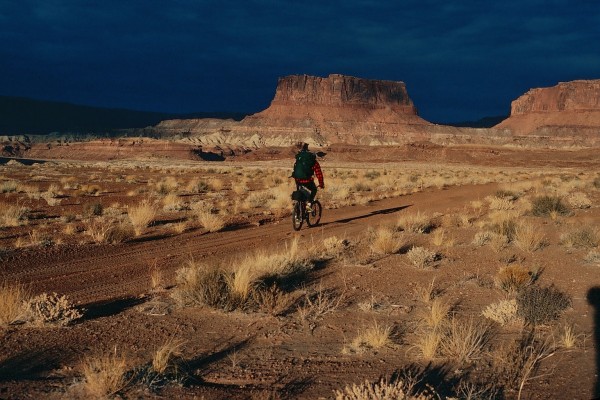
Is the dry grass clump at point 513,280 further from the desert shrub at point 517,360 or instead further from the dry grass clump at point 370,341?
the dry grass clump at point 370,341

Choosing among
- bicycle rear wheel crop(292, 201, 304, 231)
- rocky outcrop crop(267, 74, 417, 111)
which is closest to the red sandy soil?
bicycle rear wheel crop(292, 201, 304, 231)

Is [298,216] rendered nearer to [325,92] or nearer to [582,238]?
[582,238]

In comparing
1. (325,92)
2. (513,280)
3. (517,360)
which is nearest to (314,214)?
(513,280)

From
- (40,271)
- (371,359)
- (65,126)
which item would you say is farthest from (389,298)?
(65,126)

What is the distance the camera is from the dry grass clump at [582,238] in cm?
1088

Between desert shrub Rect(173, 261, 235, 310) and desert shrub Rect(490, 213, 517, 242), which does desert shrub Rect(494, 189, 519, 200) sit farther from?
desert shrub Rect(173, 261, 235, 310)

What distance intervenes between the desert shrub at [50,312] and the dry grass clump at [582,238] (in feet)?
31.8

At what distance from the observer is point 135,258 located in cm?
959

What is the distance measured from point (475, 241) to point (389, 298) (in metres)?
4.79

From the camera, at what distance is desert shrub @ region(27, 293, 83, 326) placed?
5547 millimetres

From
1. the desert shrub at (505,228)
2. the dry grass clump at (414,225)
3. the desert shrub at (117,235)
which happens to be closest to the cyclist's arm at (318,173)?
the dry grass clump at (414,225)

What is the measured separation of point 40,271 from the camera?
8.39m

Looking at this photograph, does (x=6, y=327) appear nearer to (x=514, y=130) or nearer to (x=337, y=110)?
(x=337, y=110)

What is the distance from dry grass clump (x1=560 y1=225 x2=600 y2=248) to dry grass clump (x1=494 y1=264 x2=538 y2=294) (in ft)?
12.1
